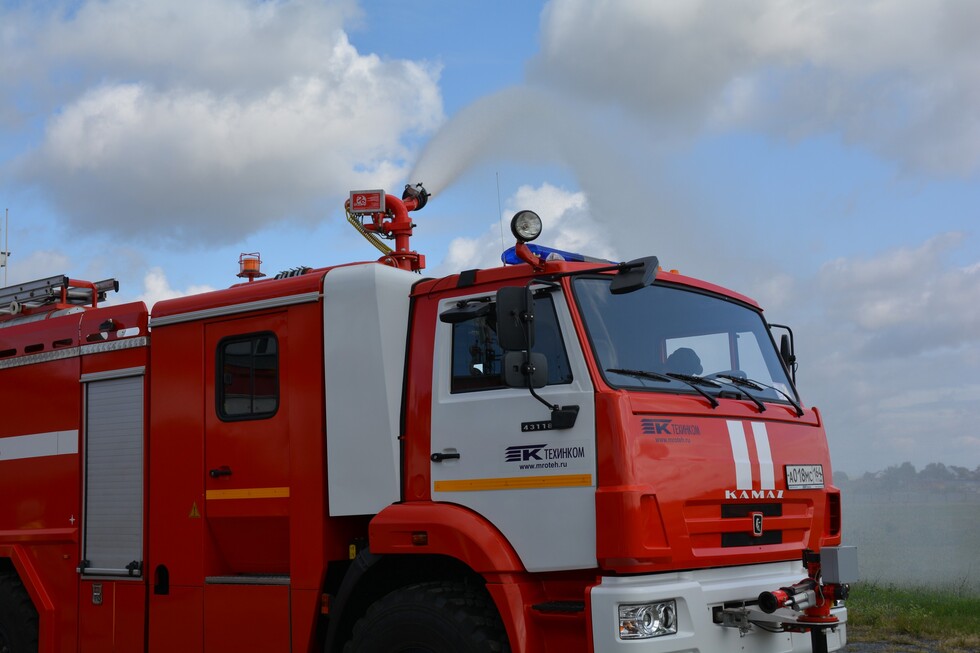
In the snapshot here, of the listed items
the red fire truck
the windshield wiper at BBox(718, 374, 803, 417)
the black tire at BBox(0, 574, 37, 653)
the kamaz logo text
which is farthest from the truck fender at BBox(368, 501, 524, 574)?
the black tire at BBox(0, 574, 37, 653)

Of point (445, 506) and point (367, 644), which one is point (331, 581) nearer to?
point (367, 644)

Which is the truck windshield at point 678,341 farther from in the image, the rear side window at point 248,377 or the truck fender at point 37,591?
the truck fender at point 37,591

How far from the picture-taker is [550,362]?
221 inches

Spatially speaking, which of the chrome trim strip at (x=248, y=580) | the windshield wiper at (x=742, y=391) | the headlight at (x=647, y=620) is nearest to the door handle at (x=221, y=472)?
the chrome trim strip at (x=248, y=580)

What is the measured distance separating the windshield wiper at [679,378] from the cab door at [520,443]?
0.30 meters

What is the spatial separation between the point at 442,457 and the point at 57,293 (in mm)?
4757

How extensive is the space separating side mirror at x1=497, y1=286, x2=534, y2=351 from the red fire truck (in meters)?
0.01

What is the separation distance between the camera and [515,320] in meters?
5.43

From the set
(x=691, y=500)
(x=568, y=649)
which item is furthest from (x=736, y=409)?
(x=568, y=649)

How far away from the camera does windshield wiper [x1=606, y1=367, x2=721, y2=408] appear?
559 cm

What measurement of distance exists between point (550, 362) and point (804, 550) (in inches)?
79.9

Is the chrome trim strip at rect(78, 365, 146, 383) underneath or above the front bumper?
above

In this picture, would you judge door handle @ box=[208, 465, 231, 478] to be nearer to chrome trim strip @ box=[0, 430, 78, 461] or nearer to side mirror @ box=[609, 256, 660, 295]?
chrome trim strip @ box=[0, 430, 78, 461]

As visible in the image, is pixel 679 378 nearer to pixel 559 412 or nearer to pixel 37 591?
pixel 559 412
